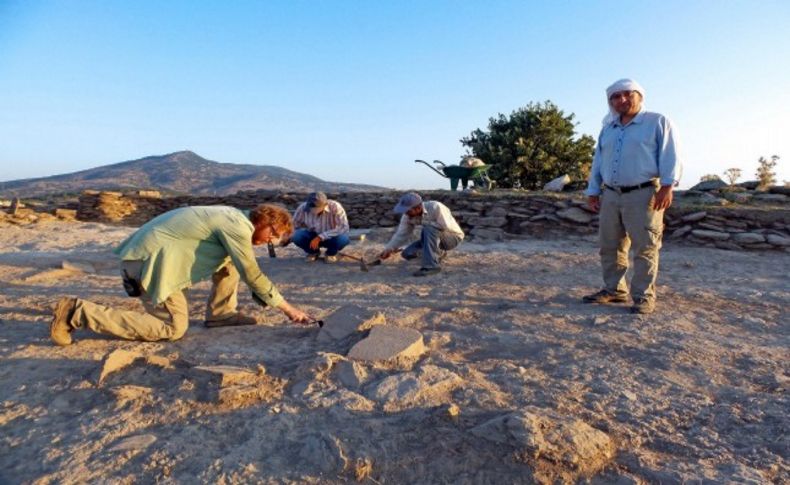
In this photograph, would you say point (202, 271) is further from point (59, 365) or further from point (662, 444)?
point (662, 444)

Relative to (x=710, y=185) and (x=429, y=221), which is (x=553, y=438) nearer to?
(x=429, y=221)

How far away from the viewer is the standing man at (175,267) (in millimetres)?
3117

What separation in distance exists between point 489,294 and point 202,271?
2.58 metres

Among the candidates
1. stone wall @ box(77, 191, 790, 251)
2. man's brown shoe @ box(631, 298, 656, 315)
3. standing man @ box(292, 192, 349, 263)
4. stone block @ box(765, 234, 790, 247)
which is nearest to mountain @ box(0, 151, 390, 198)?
stone wall @ box(77, 191, 790, 251)

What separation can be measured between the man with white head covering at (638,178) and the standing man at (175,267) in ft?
8.44

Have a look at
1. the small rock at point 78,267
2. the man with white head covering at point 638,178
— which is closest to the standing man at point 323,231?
the small rock at point 78,267

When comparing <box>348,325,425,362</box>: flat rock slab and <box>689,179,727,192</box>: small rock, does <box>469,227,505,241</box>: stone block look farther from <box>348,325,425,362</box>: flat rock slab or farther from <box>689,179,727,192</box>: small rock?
<box>348,325,425,362</box>: flat rock slab

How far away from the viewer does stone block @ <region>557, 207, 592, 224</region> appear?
8367 mm

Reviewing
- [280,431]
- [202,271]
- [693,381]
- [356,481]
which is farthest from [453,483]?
[202,271]

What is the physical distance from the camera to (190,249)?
3.26 meters

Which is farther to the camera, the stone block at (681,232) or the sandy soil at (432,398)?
the stone block at (681,232)

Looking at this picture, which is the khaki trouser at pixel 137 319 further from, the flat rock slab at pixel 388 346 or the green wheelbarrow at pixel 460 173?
the green wheelbarrow at pixel 460 173

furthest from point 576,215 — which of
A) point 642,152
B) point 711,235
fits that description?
point 642,152

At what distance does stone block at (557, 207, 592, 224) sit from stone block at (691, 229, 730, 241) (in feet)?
5.25
